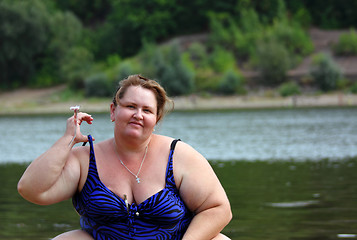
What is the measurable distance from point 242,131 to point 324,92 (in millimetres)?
31706

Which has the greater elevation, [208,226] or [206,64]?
[208,226]

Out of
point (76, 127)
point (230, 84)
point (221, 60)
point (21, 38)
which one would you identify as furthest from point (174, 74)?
point (76, 127)

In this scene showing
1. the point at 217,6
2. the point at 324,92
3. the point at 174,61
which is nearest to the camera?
the point at 324,92

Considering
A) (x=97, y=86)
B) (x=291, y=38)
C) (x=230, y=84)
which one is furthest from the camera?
(x=291, y=38)

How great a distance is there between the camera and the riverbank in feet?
175

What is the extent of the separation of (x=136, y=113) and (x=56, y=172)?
1.62 ft

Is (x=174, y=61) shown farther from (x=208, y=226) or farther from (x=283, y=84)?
(x=208, y=226)

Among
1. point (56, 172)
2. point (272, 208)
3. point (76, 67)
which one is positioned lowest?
point (76, 67)

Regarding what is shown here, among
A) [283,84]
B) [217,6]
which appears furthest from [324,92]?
[217,6]

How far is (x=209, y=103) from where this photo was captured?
56375 mm

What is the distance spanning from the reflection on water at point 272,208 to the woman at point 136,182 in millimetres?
2104

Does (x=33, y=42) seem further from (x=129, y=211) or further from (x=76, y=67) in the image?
(x=129, y=211)

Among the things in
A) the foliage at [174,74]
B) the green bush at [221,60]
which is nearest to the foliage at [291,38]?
the green bush at [221,60]

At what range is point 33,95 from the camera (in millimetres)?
66938
